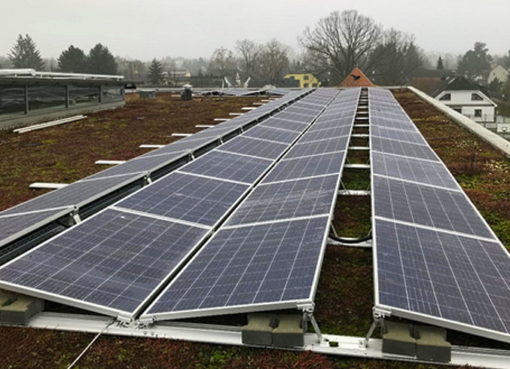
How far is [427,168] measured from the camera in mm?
12398

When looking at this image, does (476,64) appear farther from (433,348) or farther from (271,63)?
(433,348)

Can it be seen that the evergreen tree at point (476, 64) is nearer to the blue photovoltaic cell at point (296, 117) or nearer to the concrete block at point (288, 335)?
the blue photovoltaic cell at point (296, 117)

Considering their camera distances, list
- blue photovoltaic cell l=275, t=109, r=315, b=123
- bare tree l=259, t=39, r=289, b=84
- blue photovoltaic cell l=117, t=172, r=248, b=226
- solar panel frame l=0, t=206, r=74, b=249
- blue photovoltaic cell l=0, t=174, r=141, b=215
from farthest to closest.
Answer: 1. bare tree l=259, t=39, r=289, b=84
2. blue photovoltaic cell l=275, t=109, r=315, b=123
3. blue photovoltaic cell l=0, t=174, r=141, b=215
4. blue photovoltaic cell l=117, t=172, r=248, b=226
5. solar panel frame l=0, t=206, r=74, b=249

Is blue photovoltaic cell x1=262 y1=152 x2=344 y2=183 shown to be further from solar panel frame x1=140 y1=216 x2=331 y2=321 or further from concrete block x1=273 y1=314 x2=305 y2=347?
concrete block x1=273 y1=314 x2=305 y2=347

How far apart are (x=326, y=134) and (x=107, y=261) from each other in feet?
39.2

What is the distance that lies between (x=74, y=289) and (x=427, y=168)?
964 centimetres

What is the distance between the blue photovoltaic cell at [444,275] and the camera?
548cm

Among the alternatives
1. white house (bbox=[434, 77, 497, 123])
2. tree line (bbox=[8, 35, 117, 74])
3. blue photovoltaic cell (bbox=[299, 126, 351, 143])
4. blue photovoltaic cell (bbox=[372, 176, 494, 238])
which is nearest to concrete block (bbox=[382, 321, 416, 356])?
blue photovoltaic cell (bbox=[372, 176, 494, 238])

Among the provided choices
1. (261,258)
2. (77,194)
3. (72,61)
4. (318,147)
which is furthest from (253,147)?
(72,61)

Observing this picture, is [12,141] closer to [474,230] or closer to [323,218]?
[323,218]

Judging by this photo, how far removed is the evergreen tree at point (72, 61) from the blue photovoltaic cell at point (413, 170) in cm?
9667

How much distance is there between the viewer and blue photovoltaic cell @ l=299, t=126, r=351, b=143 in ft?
55.1

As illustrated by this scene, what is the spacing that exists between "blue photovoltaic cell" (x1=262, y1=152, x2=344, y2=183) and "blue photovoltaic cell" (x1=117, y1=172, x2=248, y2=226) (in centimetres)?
113

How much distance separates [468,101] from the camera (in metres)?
80.3
